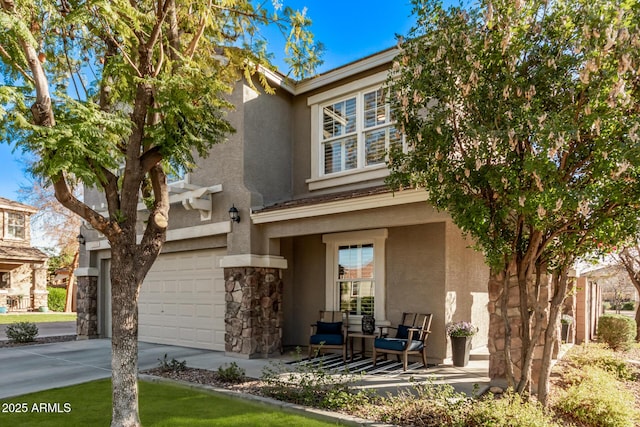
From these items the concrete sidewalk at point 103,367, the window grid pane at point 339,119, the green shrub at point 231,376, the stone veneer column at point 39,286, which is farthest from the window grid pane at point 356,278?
the stone veneer column at point 39,286

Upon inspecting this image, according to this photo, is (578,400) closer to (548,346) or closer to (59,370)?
(548,346)

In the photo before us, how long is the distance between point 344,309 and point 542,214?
21.5ft

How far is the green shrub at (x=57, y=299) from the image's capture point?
2986 centimetres

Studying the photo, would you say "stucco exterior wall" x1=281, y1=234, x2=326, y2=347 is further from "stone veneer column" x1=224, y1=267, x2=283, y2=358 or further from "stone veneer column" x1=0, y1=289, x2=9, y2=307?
"stone veneer column" x1=0, y1=289, x2=9, y2=307

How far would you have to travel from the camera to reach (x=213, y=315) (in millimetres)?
11109

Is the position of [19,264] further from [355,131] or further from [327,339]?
[355,131]

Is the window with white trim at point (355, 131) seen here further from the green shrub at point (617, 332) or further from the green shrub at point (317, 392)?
the green shrub at point (617, 332)

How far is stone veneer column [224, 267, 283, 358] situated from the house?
0.03 metres

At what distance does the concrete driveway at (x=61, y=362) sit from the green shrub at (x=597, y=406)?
24.2ft

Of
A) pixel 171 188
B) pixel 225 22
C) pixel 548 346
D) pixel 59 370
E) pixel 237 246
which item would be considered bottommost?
pixel 59 370

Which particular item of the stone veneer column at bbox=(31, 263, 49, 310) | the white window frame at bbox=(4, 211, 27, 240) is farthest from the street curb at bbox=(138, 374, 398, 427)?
the white window frame at bbox=(4, 211, 27, 240)

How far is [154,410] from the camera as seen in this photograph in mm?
5812

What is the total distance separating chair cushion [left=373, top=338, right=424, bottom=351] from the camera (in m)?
8.30

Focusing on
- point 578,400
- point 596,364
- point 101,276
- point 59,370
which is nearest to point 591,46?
point 578,400
